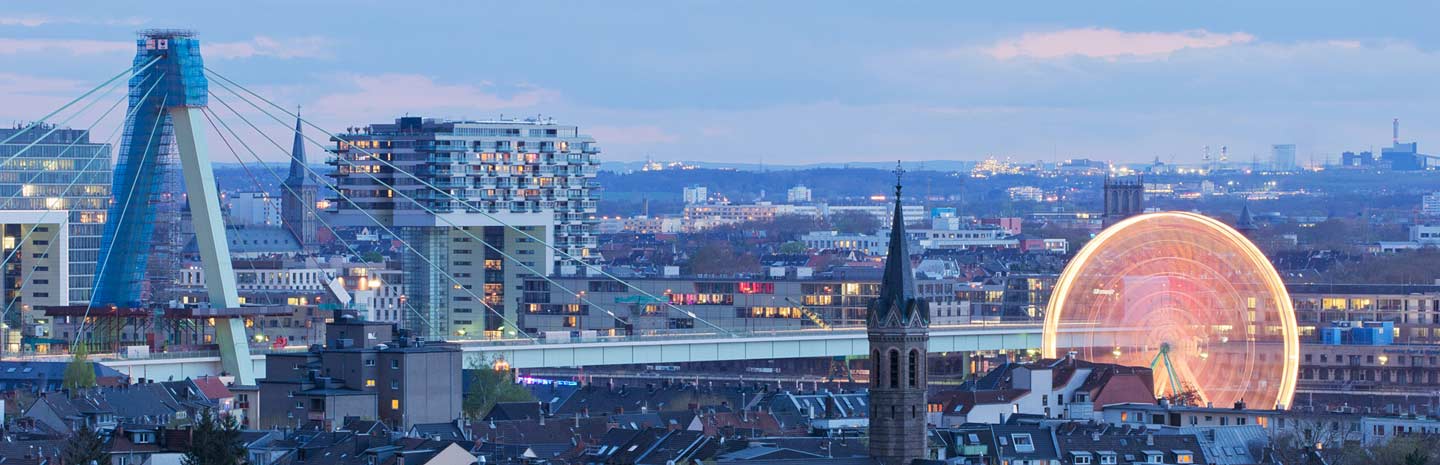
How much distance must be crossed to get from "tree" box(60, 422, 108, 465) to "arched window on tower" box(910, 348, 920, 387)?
18511 mm

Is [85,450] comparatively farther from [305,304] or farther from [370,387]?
[305,304]

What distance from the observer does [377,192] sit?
19725 centimetres

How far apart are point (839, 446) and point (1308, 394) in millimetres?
59154

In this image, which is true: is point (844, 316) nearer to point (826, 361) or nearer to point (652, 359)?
point (826, 361)

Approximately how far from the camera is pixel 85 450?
65938mm

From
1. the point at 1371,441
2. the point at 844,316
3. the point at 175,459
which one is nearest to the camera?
the point at 175,459

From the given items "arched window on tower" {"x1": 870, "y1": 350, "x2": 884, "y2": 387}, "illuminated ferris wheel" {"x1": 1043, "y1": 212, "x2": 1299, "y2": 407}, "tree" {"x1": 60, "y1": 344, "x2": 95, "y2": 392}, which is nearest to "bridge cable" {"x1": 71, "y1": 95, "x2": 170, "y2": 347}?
"tree" {"x1": 60, "y1": 344, "x2": 95, "y2": 392}

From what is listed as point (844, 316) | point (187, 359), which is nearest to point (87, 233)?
point (844, 316)

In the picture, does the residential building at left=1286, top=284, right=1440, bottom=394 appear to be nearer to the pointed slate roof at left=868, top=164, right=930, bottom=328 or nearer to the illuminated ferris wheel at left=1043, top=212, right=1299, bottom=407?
the illuminated ferris wheel at left=1043, top=212, right=1299, bottom=407

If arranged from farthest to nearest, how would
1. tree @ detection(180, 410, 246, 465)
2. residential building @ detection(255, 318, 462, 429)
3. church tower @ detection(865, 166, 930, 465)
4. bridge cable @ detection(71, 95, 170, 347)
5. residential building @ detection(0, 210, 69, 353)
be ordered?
1. residential building @ detection(0, 210, 69, 353)
2. bridge cable @ detection(71, 95, 170, 347)
3. residential building @ detection(255, 318, 462, 429)
4. church tower @ detection(865, 166, 930, 465)
5. tree @ detection(180, 410, 246, 465)

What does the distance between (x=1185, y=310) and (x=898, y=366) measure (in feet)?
132

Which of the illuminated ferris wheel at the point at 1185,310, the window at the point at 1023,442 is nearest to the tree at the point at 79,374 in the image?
the window at the point at 1023,442

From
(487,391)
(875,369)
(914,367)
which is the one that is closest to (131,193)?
(487,391)

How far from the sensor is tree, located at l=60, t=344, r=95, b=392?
9931cm
